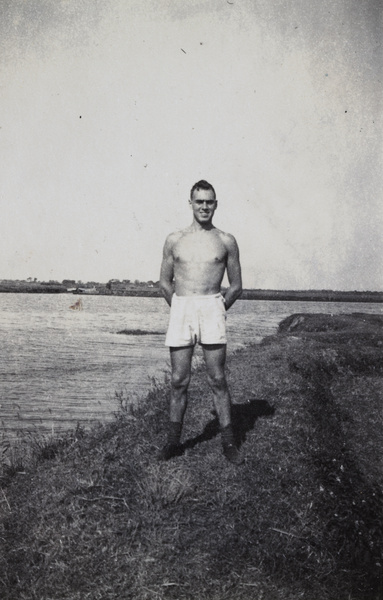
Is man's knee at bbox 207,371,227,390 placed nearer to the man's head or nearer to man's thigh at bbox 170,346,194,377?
man's thigh at bbox 170,346,194,377

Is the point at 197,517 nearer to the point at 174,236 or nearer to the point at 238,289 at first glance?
the point at 238,289

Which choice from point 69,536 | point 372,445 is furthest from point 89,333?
point 69,536

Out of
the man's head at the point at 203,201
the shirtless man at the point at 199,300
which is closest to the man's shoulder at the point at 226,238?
the shirtless man at the point at 199,300

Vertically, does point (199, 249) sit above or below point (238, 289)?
above

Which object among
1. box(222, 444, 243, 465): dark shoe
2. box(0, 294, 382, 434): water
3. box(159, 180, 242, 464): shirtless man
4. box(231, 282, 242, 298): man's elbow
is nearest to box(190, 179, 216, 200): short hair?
box(159, 180, 242, 464): shirtless man

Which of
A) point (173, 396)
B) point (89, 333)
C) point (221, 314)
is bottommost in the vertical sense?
point (89, 333)

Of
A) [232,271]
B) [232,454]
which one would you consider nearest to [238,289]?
[232,271]

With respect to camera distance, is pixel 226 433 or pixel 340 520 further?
pixel 226 433

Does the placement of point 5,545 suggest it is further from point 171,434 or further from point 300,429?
point 300,429
